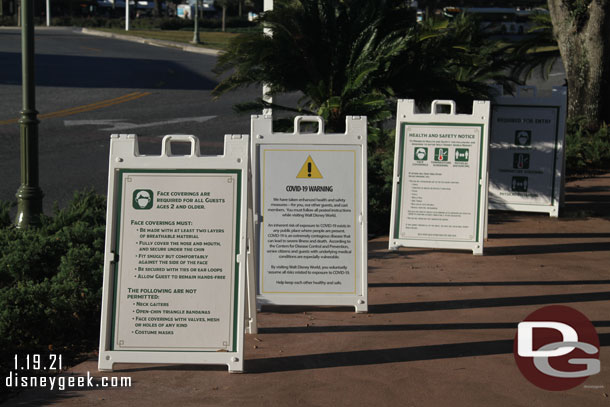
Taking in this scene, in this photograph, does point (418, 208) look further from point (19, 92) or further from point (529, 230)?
point (19, 92)

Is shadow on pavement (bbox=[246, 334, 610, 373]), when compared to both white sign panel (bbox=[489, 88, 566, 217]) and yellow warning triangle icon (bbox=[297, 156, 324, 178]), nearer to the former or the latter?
yellow warning triangle icon (bbox=[297, 156, 324, 178])

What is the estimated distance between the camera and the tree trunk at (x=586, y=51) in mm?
14555

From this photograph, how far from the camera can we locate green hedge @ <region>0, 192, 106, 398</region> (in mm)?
5992

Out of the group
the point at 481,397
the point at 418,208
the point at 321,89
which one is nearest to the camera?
the point at 481,397

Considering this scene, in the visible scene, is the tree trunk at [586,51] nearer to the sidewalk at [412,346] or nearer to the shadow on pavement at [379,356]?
the sidewalk at [412,346]

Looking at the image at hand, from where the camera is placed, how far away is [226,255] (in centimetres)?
554

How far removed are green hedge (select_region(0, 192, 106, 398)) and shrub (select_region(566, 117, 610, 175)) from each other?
8.58 meters

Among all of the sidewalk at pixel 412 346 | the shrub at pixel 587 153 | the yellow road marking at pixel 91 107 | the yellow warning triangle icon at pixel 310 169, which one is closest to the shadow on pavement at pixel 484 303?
the sidewalk at pixel 412 346

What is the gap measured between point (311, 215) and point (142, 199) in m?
1.59

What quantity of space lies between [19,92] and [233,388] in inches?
801

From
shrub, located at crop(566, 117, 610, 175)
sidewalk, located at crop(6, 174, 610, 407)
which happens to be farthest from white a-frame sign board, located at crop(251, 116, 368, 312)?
shrub, located at crop(566, 117, 610, 175)

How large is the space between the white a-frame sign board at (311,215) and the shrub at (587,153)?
8549mm

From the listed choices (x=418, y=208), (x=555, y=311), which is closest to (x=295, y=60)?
(x=418, y=208)

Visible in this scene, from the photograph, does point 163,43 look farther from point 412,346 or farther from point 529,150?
point 412,346
